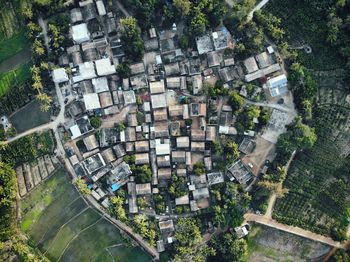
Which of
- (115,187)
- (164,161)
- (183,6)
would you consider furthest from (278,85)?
(115,187)

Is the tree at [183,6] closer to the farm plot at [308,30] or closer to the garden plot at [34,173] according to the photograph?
the farm plot at [308,30]

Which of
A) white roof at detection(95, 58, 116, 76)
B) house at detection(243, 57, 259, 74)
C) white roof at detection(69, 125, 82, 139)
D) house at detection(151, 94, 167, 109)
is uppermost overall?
white roof at detection(95, 58, 116, 76)

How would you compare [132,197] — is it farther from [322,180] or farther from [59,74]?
[322,180]

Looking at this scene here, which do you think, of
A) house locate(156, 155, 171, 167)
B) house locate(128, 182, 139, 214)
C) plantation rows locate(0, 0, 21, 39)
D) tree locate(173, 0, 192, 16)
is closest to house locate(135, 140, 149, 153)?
house locate(156, 155, 171, 167)

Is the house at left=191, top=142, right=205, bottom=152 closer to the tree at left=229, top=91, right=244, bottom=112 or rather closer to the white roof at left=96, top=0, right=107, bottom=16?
the tree at left=229, top=91, right=244, bottom=112

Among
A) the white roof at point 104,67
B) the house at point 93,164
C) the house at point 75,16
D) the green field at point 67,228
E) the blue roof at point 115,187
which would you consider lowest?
the green field at point 67,228

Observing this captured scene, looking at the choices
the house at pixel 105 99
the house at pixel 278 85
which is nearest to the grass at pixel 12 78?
the house at pixel 105 99
